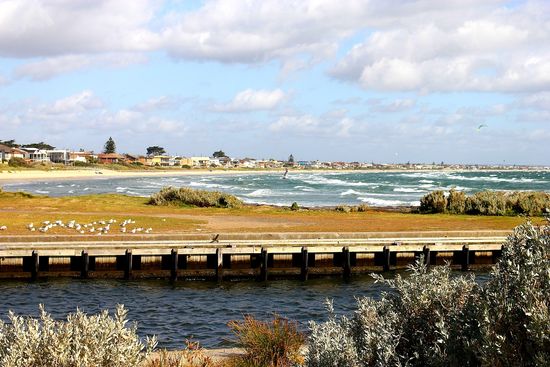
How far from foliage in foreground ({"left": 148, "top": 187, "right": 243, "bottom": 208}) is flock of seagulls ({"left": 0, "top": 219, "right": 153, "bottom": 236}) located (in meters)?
15.0

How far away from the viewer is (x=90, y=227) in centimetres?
3416

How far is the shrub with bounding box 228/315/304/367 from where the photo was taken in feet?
40.9

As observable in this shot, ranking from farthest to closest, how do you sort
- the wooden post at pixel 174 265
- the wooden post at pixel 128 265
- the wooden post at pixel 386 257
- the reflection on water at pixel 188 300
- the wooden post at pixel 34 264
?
the wooden post at pixel 386 257 → the wooden post at pixel 174 265 → the wooden post at pixel 128 265 → the wooden post at pixel 34 264 → the reflection on water at pixel 188 300

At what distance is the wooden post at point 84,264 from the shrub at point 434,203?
31492 mm

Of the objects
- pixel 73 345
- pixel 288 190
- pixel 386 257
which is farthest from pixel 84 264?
pixel 288 190

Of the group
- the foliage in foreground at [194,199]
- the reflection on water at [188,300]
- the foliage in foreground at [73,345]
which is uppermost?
the foliage in foreground at [73,345]

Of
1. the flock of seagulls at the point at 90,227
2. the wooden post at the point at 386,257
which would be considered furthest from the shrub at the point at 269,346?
the flock of seagulls at the point at 90,227

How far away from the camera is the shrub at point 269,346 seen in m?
12.5

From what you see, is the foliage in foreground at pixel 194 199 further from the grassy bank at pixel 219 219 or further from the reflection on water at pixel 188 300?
the reflection on water at pixel 188 300

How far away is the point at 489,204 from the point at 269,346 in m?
38.3

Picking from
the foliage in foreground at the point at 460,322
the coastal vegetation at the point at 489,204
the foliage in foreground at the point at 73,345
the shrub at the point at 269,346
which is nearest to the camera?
the foliage in foreground at the point at 460,322

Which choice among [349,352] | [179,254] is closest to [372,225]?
[179,254]

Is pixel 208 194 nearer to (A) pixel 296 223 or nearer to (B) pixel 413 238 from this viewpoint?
(A) pixel 296 223

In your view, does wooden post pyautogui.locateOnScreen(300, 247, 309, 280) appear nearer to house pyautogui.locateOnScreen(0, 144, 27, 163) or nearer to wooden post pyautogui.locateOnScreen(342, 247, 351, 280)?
wooden post pyautogui.locateOnScreen(342, 247, 351, 280)
